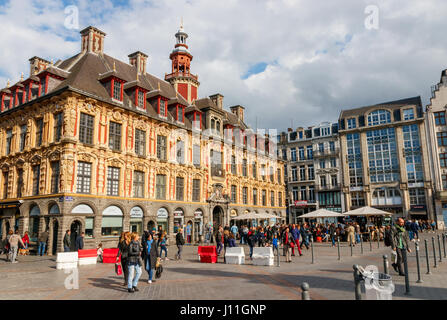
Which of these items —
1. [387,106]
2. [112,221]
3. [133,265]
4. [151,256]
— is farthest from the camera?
[387,106]

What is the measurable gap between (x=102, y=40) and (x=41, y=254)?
62.2 feet

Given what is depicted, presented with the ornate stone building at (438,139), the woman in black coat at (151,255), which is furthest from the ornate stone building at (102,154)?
the ornate stone building at (438,139)

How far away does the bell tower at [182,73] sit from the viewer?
3866 centimetres

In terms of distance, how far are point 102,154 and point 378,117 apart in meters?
42.4

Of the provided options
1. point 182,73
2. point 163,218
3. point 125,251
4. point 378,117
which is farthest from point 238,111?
point 125,251

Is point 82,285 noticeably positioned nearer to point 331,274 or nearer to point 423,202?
point 331,274

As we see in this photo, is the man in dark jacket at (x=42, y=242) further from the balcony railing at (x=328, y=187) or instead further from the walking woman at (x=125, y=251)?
the balcony railing at (x=328, y=187)

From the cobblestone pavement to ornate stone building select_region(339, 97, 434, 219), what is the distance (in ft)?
120

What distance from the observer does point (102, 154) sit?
24.1m

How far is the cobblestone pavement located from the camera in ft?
28.4

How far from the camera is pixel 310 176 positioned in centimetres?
5694

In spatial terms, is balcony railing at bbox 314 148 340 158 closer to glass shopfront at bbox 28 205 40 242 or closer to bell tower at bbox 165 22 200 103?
Answer: bell tower at bbox 165 22 200 103

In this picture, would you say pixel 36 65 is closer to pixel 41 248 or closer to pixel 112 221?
pixel 112 221
